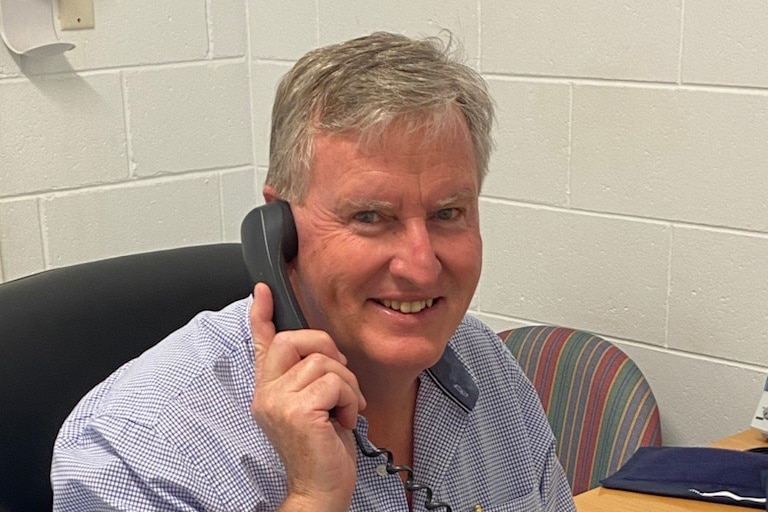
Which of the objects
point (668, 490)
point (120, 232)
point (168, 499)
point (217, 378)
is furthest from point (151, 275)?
point (120, 232)

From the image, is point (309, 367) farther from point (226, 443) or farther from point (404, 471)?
point (404, 471)

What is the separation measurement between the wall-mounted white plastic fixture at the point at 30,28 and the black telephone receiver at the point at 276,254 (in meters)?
1.42

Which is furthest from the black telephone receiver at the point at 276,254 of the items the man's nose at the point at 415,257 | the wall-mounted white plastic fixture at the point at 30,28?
the wall-mounted white plastic fixture at the point at 30,28

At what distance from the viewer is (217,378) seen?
4.14 feet

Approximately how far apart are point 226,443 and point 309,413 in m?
0.11

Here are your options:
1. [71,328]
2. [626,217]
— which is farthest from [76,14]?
[71,328]

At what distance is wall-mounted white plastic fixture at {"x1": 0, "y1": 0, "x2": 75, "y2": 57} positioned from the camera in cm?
252

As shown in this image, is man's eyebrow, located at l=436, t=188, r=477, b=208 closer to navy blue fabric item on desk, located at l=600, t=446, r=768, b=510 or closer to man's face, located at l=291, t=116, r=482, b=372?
man's face, located at l=291, t=116, r=482, b=372

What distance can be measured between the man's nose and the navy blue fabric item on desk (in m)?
0.67

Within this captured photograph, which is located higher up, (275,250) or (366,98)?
(366,98)

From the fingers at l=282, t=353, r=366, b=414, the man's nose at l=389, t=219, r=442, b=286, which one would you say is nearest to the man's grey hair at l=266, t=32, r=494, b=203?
the man's nose at l=389, t=219, r=442, b=286

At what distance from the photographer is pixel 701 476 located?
1.74 m

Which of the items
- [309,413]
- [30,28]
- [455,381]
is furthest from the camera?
[30,28]

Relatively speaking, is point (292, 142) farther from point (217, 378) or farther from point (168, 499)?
point (168, 499)
